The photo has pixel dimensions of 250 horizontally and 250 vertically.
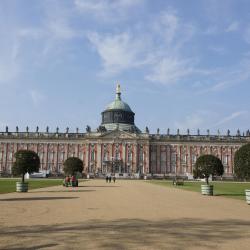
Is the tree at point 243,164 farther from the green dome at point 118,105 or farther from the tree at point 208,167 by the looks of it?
the green dome at point 118,105

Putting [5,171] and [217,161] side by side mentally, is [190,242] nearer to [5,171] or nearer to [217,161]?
[217,161]

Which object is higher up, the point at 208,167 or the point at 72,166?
the point at 72,166

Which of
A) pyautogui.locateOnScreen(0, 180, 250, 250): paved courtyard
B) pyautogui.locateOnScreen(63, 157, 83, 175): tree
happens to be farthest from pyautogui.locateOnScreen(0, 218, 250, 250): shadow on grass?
pyautogui.locateOnScreen(63, 157, 83, 175): tree

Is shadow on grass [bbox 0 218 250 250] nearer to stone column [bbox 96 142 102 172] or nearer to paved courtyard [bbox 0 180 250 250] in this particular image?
paved courtyard [bbox 0 180 250 250]

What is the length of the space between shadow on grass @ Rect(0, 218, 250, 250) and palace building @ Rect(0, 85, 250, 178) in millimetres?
97816

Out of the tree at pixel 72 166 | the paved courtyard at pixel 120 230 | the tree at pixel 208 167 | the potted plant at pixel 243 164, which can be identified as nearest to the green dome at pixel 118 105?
the tree at pixel 72 166

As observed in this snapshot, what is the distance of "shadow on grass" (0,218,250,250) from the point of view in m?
9.74

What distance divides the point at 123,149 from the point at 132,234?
102 meters

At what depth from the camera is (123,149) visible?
113 m

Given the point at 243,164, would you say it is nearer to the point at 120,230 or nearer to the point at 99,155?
the point at 120,230

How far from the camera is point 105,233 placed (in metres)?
11.3

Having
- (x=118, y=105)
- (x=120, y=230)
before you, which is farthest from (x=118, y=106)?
(x=120, y=230)

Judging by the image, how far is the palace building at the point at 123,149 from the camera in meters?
112

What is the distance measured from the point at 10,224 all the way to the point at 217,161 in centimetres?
2651
